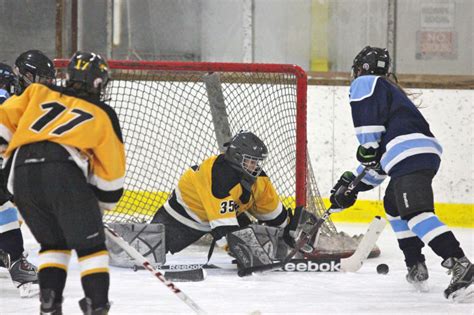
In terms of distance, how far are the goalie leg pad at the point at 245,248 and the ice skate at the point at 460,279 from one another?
3.00 ft

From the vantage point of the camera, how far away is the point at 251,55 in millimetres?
6734

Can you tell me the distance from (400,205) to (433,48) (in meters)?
3.19

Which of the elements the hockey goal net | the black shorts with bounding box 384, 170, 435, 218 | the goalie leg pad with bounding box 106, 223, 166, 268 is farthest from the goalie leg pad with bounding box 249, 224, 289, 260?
the black shorts with bounding box 384, 170, 435, 218

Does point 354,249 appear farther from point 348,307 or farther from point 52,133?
point 52,133

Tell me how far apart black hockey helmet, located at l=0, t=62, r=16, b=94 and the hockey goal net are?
2.32ft

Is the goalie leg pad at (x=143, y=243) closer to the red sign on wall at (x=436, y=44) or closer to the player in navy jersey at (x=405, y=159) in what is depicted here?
the player in navy jersey at (x=405, y=159)

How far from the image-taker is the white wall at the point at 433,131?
20.3ft

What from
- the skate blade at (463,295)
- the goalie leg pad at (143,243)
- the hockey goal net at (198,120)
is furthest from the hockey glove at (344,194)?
the goalie leg pad at (143,243)

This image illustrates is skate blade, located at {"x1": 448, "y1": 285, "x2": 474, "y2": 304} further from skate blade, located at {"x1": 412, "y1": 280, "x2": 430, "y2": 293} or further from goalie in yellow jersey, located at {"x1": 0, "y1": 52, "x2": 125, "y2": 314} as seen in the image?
goalie in yellow jersey, located at {"x1": 0, "y1": 52, "x2": 125, "y2": 314}

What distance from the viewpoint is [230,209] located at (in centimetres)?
423

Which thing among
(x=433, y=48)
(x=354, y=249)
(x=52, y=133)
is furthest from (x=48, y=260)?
(x=433, y=48)

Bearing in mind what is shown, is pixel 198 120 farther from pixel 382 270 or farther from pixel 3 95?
pixel 3 95

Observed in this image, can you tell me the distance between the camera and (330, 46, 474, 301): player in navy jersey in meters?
3.63

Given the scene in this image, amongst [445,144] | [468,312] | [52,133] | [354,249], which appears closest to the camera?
[52,133]
